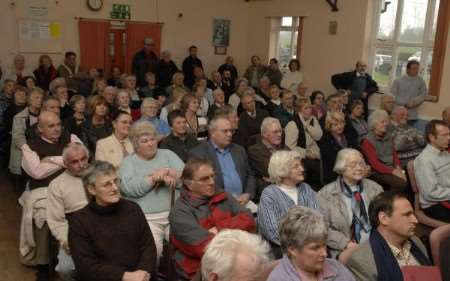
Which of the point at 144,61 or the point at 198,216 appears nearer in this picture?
the point at 198,216

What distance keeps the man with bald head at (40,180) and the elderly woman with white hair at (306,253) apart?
5.65 ft

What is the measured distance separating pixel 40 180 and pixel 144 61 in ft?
20.3

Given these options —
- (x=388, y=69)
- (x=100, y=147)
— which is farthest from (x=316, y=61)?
(x=100, y=147)

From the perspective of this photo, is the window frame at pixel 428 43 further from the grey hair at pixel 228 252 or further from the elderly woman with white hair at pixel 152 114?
the grey hair at pixel 228 252

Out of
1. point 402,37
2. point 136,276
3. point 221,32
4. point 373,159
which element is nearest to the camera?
point 136,276

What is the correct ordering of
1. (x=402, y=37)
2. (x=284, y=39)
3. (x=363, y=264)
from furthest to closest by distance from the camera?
(x=284, y=39), (x=402, y=37), (x=363, y=264)

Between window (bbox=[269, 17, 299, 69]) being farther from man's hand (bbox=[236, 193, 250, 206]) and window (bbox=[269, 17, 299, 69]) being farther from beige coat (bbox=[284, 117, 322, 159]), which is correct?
man's hand (bbox=[236, 193, 250, 206])

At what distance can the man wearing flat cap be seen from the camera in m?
9.00

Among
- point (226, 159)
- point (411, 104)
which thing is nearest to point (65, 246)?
point (226, 159)

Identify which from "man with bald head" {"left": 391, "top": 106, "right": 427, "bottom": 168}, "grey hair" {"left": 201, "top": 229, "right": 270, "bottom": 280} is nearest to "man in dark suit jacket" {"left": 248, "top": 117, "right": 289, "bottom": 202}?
"man with bald head" {"left": 391, "top": 106, "right": 427, "bottom": 168}

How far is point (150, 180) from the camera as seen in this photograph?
9.28 feet

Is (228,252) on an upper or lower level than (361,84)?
lower

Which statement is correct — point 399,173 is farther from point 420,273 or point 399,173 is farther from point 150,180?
point 150,180

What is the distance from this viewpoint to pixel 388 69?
8.12 meters
